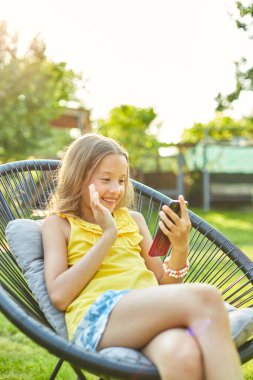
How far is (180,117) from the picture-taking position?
22312 mm

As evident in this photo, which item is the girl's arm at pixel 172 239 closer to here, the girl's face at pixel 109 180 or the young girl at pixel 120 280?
the young girl at pixel 120 280

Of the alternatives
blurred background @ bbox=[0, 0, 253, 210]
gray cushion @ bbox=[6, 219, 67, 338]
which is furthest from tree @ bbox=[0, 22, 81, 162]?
gray cushion @ bbox=[6, 219, 67, 338]

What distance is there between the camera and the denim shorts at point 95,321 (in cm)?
154

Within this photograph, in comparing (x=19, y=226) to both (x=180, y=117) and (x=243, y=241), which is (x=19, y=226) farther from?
(x=180, y=117)

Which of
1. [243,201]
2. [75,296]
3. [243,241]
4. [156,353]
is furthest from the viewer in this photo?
[243,201]

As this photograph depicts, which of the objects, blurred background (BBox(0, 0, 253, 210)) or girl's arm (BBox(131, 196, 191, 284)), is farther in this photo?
blurred background (BBox(0, 0, 253, 210))

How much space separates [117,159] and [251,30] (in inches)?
98.3

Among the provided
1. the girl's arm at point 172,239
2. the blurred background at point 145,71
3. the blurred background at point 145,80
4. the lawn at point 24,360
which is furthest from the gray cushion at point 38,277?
the blurred background at point 145,71

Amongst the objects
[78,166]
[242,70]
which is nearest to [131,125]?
[242,70]

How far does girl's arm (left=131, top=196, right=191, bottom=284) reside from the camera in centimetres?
178

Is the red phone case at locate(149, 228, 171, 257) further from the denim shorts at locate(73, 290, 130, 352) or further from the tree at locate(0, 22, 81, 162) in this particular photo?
the tree at locate(0, 22, 81, 162)

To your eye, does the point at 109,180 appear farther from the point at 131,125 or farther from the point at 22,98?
the point at 131,125

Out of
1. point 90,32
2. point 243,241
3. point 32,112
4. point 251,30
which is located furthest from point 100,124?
point 251,30

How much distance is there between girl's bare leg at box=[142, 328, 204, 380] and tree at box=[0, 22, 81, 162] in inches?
334
